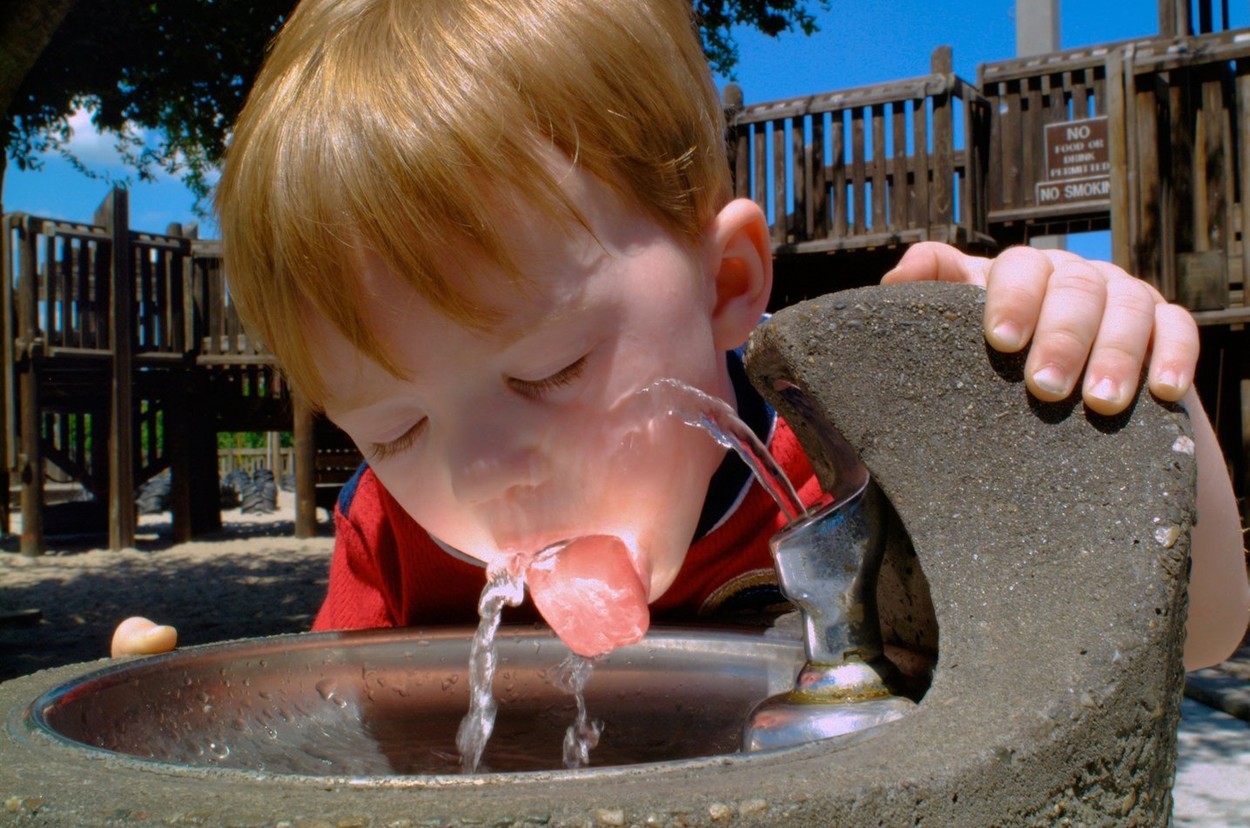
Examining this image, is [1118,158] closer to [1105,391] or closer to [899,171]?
[899,171]

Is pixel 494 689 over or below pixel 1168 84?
below

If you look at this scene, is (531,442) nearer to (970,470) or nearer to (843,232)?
(970,470)

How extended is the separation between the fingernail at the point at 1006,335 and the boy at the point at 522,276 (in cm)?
10

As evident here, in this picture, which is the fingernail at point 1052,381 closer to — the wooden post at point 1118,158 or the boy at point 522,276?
the boy at point 522,276

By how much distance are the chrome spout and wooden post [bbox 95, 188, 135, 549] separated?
392 inches

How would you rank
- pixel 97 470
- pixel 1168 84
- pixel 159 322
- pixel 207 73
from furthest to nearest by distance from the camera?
pixel 97 470, pixel 159 322, pixel 207 73, pixel 1168 84

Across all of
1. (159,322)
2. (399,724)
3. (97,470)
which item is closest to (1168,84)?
(399,724)

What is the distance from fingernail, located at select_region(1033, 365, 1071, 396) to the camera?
2.51 feet

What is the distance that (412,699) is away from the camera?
1.30m

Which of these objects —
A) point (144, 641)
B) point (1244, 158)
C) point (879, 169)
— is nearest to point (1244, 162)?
point (1244, 158)

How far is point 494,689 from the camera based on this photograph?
133cm

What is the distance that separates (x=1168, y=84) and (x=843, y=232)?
2350 millimetres

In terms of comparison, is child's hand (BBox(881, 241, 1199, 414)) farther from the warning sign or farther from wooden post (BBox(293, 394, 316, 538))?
wooden post (BBox(293, 394, 316, 538))

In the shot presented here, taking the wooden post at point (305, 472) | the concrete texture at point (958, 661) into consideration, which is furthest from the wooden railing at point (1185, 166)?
the wooden post at point (305, 472)
